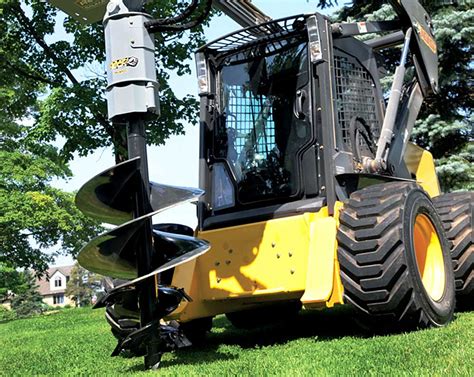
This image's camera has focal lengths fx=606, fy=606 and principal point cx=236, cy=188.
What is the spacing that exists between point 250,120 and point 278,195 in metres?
0.80

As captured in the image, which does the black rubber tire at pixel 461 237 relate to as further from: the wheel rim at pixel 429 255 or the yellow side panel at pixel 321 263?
the yellow side panel at pixel 321 263

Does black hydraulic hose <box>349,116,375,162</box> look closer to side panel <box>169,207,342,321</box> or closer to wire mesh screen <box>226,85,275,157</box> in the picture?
wire mesh screen <box>226,85,275,157</box>

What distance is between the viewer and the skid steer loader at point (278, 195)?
3.73 metres

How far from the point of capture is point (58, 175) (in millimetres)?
27250

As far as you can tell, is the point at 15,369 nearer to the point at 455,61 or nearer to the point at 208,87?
the point at 208,87

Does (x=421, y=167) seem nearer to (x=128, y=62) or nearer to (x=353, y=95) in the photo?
(x=353, y=95)

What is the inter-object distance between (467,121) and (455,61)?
4.02 feet

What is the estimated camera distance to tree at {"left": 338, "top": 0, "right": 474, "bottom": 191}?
10.8 m

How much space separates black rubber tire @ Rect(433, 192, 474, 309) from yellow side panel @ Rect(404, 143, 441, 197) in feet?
3.07

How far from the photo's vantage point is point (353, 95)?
5.55 m

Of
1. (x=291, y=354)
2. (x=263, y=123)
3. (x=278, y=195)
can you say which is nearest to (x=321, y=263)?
(x=291, y=354)

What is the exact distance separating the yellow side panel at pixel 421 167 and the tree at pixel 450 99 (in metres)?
4.00

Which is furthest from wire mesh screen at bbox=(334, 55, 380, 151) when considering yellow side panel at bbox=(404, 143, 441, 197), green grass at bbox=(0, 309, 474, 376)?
green grass at bbox=(0, 309, 474, 376)

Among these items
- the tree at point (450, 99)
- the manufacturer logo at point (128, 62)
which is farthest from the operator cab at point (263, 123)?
the tree at point (450, 99)
